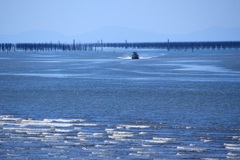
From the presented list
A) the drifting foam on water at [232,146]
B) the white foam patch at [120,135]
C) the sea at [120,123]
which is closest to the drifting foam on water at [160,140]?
the sea at [120,123]

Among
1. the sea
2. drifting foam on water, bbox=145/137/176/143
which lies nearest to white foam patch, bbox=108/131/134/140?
the sea

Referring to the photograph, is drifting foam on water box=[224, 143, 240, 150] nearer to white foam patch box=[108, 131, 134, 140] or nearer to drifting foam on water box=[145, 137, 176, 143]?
drifting foam on water box=[145, 137, 176, 143]

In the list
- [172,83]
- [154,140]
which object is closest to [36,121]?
[154,140]

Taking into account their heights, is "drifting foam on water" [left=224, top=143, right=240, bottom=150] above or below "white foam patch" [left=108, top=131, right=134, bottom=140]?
above

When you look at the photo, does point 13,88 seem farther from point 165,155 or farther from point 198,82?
point 165,155

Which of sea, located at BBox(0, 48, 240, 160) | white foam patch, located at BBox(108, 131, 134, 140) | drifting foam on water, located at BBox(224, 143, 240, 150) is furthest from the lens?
white foam patch, located at BBox(108, 131, 134, 140)

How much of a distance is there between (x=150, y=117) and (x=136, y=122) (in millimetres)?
1229

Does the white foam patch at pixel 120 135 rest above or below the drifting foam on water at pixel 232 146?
below

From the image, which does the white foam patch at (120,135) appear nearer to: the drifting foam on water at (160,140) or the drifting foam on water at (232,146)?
the drifting foam on water at (160,140)

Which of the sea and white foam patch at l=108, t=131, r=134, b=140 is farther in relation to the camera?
white foam patch at l=108, t=131, r=134, b=140

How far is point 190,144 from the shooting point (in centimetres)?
1211

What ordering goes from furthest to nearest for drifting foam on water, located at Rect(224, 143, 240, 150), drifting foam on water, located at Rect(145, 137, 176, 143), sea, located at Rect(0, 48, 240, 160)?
1. drifting foam on water, located at Rect(145, 137, 176, 143)
2. drifting foam on water, located at Rect(224, 143, 240, 150)
3. sea, located at Rect(0, 48, 240, 160)

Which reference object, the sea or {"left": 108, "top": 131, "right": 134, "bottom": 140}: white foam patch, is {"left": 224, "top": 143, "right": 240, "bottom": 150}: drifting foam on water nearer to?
the sea

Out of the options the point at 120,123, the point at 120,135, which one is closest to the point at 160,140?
the point at 120,135
